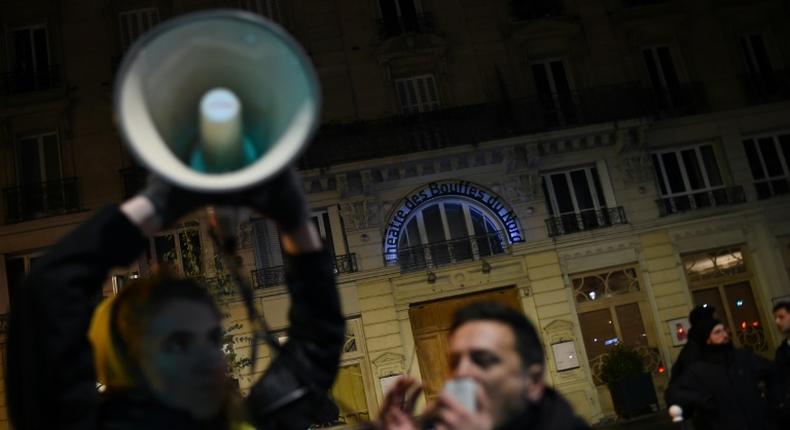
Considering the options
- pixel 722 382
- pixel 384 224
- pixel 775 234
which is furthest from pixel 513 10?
pixel 722 382

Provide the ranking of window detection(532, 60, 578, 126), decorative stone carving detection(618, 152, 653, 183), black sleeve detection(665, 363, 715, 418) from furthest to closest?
window detection(532, 60, 578, 126) → decorative stone carving detection(618, 152, 653, 183) → black sleeve detection(665, 363, 715, 418)

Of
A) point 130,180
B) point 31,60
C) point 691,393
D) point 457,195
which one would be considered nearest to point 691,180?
point 457,195

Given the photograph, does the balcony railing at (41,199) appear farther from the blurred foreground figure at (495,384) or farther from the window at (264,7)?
the blurred foreground figure at (495,384)

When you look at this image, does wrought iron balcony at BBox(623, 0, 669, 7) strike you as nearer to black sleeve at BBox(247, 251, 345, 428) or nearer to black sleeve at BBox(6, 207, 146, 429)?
black sleeve at BBox(247, 251, 345, 428)

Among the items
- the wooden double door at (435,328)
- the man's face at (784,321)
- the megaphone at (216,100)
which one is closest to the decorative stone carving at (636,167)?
the wooden double door at (435,328)

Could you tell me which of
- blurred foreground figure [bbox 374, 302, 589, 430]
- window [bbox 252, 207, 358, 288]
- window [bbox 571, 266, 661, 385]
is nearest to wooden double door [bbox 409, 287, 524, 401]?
window [bbox 571, 266, 661, 385]

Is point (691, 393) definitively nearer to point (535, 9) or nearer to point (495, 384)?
point (495, 384)

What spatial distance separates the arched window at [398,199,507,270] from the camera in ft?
53.9

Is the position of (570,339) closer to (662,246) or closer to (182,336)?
(662,246)

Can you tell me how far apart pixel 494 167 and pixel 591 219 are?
102 inches

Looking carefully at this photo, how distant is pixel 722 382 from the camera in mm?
5734

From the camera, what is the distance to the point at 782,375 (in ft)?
18.7

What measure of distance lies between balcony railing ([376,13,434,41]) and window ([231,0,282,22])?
246 cm

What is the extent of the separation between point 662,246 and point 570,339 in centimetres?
327
